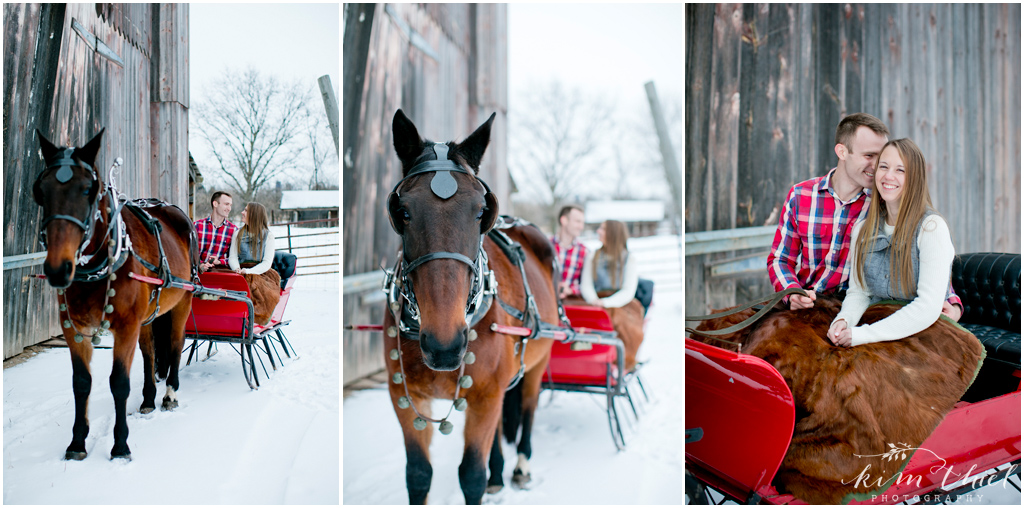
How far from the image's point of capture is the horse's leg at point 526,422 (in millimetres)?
2102

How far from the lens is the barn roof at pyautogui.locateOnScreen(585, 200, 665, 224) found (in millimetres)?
3547

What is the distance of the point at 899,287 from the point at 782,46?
1.05 metres

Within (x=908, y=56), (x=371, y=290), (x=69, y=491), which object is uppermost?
(x=908, y=56)

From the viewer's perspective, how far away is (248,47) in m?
1.78

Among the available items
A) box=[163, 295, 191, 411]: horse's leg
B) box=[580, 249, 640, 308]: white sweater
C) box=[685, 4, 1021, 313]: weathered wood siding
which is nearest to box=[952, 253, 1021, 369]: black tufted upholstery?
box=[685, 4, 1021, 313]: weathered wood siding

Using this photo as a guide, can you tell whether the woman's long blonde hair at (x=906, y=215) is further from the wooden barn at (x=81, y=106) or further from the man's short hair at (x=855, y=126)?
the wooden barn at (x=81, y=106)

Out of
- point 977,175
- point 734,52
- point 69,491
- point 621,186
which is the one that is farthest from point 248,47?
point 977,175

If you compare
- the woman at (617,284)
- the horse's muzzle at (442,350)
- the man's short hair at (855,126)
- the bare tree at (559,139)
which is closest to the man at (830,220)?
the man's short hair at (855,126)

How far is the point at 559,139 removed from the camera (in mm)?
3805

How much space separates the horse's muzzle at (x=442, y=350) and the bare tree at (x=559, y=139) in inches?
109

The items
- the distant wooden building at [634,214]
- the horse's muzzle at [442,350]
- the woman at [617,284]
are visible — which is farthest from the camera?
the distant wooden building at [634,214]

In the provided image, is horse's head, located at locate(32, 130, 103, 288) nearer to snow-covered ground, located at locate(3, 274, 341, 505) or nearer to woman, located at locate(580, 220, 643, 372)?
snow-covered ground, located at locate(3, 274, 341, 505)

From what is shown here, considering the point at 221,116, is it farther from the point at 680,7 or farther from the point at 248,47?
the point at 680,7

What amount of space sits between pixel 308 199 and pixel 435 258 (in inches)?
30.2
